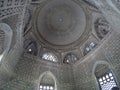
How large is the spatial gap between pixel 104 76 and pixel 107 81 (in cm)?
61

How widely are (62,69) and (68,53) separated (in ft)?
7.24

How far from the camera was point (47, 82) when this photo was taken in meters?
15.1

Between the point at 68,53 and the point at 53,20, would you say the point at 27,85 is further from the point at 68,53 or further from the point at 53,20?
the point at 53,20

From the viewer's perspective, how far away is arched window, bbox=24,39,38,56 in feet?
51.5

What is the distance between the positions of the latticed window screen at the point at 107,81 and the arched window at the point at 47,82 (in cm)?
435

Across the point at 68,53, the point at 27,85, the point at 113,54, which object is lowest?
the point at 27,85

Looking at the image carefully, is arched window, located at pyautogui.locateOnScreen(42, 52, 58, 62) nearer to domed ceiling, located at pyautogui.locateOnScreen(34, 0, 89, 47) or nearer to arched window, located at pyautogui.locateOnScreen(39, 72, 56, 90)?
domed ceiling, located at pyautogui.locateOnScreen(34, 0, 89, 47)

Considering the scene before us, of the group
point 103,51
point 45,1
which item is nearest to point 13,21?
point 45,1

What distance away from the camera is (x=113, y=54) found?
1352 centimetres

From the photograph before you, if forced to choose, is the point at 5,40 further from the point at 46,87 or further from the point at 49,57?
the point at 49,57

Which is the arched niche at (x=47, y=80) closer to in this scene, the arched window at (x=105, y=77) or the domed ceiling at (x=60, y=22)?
the domed ceiling at (x=60, y=22)

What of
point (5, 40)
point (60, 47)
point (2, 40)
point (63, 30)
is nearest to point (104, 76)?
point (60, 47)

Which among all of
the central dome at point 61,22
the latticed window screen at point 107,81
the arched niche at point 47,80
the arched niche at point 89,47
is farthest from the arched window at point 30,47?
the latticed window screen at point 107,81

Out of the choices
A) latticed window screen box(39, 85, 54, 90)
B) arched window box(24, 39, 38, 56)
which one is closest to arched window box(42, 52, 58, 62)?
arched window box(24, 39, 38, 56)
